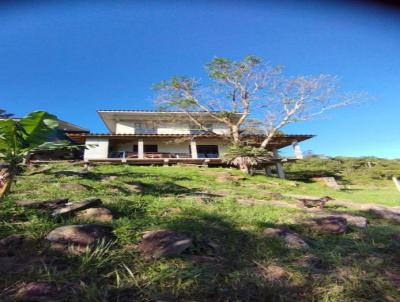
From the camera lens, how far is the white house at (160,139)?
70.7 feet

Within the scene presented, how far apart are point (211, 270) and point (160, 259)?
21.6 inches

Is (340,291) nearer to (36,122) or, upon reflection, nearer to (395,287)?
(395,287)

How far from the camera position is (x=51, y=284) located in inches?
84.2

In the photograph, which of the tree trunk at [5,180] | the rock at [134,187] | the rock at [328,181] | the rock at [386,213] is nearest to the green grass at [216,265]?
the tree trunk at [5,180]

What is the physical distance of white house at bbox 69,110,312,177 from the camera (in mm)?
21547

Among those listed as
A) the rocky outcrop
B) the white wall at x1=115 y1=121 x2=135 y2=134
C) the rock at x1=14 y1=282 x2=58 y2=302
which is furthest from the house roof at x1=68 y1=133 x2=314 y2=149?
the rock at x1=14 y1=282 x2=58 y2=302

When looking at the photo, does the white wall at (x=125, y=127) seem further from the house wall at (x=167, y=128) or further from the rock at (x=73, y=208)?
the rock at (x=73, y=208)

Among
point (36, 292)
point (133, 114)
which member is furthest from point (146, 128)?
point (36, 292)

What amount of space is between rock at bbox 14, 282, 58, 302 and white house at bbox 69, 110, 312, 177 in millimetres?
18854

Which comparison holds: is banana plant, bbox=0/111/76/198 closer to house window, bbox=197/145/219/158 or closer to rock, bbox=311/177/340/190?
rock, bbox=311/177/340/190

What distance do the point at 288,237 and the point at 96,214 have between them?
2.87 meters

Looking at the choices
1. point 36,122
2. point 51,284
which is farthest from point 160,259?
point 36,122

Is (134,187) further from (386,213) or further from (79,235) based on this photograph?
(386,213)

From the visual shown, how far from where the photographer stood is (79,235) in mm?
2938
